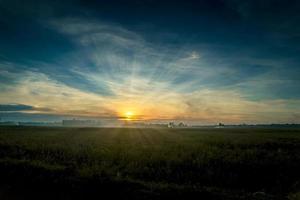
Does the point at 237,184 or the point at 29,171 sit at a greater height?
the point at 29,171

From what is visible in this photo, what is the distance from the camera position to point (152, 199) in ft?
36.7

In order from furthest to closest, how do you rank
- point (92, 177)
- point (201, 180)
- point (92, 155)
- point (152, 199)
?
point (92, 155) < point (201, 180) < point (92, 177) < point (152, 199)

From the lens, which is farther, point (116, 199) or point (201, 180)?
point (201, 180)

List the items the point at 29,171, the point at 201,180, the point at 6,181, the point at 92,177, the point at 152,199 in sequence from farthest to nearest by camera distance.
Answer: the point at 201,180, the point at 29,171, the point at 92,177, the point at 6,181, the point at 152,199

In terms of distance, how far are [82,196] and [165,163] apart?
9813mm

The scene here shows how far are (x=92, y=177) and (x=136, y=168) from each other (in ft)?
13.9

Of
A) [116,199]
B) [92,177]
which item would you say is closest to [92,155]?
[92,177]

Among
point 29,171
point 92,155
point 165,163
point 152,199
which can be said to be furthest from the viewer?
point 92,155

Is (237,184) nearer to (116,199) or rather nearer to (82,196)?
(116,199)

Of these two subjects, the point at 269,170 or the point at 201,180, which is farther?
the point at 269,170

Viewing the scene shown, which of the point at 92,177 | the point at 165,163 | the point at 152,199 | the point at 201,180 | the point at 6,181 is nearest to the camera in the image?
the point at 152,199

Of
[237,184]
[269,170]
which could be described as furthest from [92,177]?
[269,170]

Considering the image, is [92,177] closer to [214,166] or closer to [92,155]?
[92,155]

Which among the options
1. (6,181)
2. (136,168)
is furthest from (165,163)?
(6,181)
